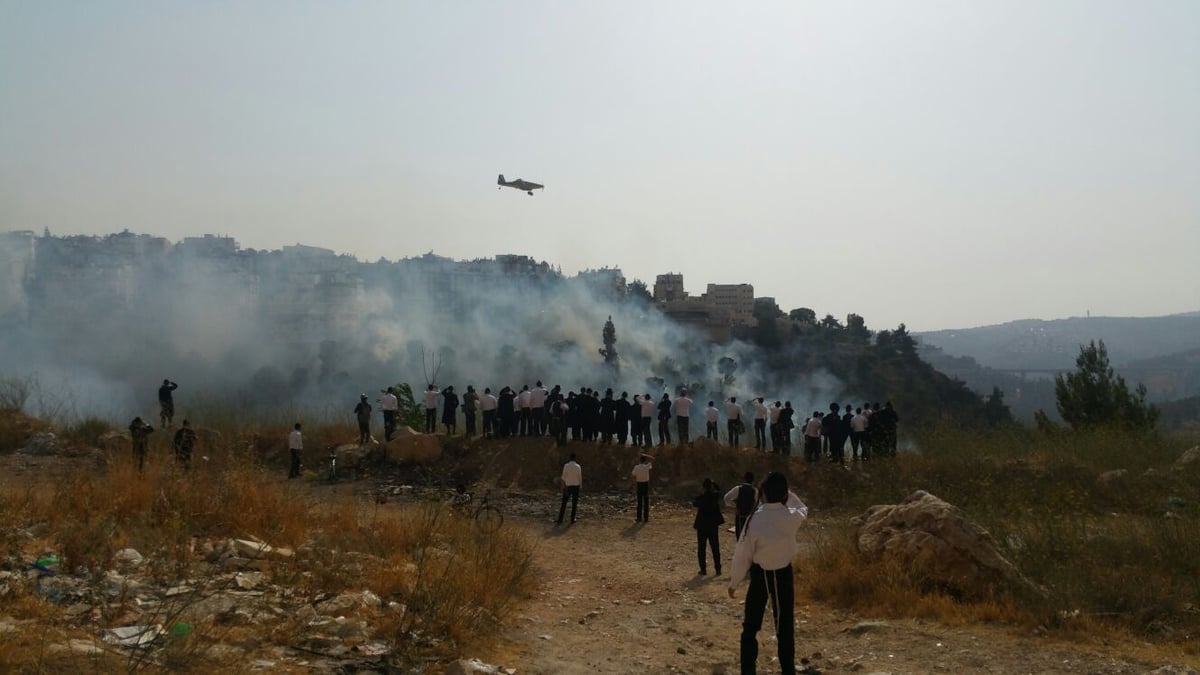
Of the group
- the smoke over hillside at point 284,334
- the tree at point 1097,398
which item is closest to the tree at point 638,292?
the smoke over hillside at point 284,334

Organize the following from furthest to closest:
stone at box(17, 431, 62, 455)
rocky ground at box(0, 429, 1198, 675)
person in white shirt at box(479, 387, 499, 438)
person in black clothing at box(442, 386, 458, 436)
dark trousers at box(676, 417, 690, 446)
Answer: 1. person in black clothing at box(442, 386, 458, 436)
2. person in white shirt at box(479, 387, 499, 438)
3. stone at box(17, 431, 62, 455)
4. dark trousers at box(676, 417, 690, 446)
5. rocky ground at box(0, 429, 1198, 675)

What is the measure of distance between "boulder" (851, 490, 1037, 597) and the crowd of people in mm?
10679

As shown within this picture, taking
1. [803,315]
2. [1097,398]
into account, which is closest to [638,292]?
[803,315]

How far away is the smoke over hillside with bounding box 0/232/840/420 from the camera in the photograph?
4862 cm

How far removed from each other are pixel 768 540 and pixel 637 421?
15.3 metres

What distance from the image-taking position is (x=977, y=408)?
5625 centimetres

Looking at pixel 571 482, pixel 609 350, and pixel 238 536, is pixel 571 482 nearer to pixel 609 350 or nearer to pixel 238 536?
pixel 238 536

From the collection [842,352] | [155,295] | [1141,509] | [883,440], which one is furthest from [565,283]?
[1141,509]

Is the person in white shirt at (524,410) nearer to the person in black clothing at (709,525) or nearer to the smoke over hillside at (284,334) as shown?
the person in black clothing at (709,525)

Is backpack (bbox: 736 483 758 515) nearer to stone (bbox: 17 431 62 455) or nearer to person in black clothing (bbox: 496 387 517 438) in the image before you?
person in black clothing (bbox: 496 387 517 438)

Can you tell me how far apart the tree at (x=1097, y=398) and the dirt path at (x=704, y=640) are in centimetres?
2107

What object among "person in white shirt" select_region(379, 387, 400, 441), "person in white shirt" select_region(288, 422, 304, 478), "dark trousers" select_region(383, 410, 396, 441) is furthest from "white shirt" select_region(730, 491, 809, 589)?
"dark trousers" select_region(383, 410, 396, 441)

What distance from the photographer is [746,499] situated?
35.1 ft

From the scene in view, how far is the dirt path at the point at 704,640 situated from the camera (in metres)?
7.18
